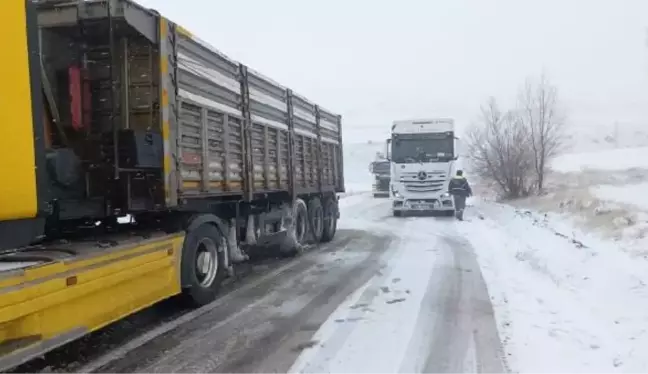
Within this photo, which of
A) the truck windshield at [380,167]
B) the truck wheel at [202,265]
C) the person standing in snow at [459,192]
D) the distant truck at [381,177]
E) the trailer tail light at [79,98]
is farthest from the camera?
the truck windshield at [380,167]

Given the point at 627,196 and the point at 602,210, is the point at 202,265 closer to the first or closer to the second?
the point at 602,210

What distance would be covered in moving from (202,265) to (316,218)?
21.6ft

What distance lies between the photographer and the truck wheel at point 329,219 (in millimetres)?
14266

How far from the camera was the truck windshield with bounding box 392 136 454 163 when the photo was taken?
22047mm

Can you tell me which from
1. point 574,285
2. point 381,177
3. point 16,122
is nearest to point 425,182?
point 574,285

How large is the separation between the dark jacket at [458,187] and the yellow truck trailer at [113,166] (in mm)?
12829

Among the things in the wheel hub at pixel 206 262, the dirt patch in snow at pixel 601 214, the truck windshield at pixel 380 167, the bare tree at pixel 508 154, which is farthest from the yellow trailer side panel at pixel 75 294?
the truck windshield at pixel 380 167

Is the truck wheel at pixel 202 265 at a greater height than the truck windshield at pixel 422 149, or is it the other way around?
the truck windshield at pixel 422 149

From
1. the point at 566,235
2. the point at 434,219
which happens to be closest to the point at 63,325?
the point at 566,235

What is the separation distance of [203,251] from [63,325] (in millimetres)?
3034

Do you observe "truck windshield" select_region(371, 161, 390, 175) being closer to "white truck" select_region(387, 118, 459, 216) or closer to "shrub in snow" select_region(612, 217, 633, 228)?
"white truck" select_region(387, 118, 459, 216)

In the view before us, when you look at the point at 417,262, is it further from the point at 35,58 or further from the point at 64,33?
the point at 35,58

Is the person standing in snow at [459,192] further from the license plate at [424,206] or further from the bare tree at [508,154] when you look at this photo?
the bare tree at [508,154]

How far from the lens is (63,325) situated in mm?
4379
